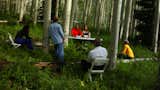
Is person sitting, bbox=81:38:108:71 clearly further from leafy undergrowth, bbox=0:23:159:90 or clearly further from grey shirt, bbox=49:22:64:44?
grey shirt, bbox=49:22:64:44

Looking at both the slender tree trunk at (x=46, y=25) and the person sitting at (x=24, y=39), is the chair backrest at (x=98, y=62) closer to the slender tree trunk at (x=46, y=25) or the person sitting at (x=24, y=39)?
the slender tree trunk at (x=46, y=25)

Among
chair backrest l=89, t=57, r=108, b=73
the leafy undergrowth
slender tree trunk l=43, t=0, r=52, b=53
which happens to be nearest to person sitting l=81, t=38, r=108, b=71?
chair backrest l=89, t=57, r=108, b=73

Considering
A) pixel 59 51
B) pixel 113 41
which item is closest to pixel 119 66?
pixel 113 41

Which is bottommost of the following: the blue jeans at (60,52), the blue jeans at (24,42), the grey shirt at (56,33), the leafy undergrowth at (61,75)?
the leafy undergrowth at (61,75)

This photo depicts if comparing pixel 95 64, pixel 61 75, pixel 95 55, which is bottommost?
pixel 61 75

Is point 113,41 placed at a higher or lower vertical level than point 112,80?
higher

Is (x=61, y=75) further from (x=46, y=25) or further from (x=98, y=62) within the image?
(x=46, y=25)

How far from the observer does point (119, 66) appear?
1764 centimetres

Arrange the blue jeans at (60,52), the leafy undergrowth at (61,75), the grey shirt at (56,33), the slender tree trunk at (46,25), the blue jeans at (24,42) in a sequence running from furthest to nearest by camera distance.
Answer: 1. the blue jeans at (24,42)
2. the slender tree trunk at (46,25)
3. the grey shirt at (56,33)
4. the blue jeans at (60,52)
5. the leafy undergrowth at (61,75)

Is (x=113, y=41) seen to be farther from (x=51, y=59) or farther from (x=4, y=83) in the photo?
(x=4, y=83)

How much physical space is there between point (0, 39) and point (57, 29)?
13.3ft

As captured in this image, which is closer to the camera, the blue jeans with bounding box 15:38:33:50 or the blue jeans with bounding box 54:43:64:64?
the blue jeans with bounding box 54:43:64:64

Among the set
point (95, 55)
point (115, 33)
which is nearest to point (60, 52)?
point (95, 55)

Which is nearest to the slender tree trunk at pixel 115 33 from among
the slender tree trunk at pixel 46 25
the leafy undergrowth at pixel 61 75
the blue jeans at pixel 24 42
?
the leafy undergrowth at pixel 61 75
